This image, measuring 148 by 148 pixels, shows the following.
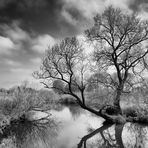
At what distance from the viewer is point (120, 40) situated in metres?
11.2

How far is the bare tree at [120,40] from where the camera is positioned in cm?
1093

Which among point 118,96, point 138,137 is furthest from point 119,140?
point 118,96

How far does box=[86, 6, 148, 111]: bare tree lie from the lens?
10930 mm

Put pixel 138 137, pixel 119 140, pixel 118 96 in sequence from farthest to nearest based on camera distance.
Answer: pixel 118 96 → pixel 138 137 → pixel 119 140

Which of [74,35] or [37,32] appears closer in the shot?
[37,32]

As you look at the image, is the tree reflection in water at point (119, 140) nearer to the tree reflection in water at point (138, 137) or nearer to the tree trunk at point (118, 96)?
the tree reflection in water at point (138, 137)

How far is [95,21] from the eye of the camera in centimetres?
1177

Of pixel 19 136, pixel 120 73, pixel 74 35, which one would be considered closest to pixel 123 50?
pixel 120 73

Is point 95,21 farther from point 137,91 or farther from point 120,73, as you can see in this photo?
point 137,91

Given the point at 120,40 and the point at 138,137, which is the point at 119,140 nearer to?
the point at 138,137

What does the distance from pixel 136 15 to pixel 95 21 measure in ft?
9.60

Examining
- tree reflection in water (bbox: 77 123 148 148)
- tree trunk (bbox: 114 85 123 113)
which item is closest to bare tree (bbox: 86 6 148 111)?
tree trunk (bbox: 114 85 123 113)

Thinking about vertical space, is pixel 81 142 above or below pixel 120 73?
below

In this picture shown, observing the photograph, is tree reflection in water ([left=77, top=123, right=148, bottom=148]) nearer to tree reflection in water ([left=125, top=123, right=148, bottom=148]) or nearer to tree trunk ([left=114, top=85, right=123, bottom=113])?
tree reflection in water ([left=125, top=123, right=148, bottom=148])
